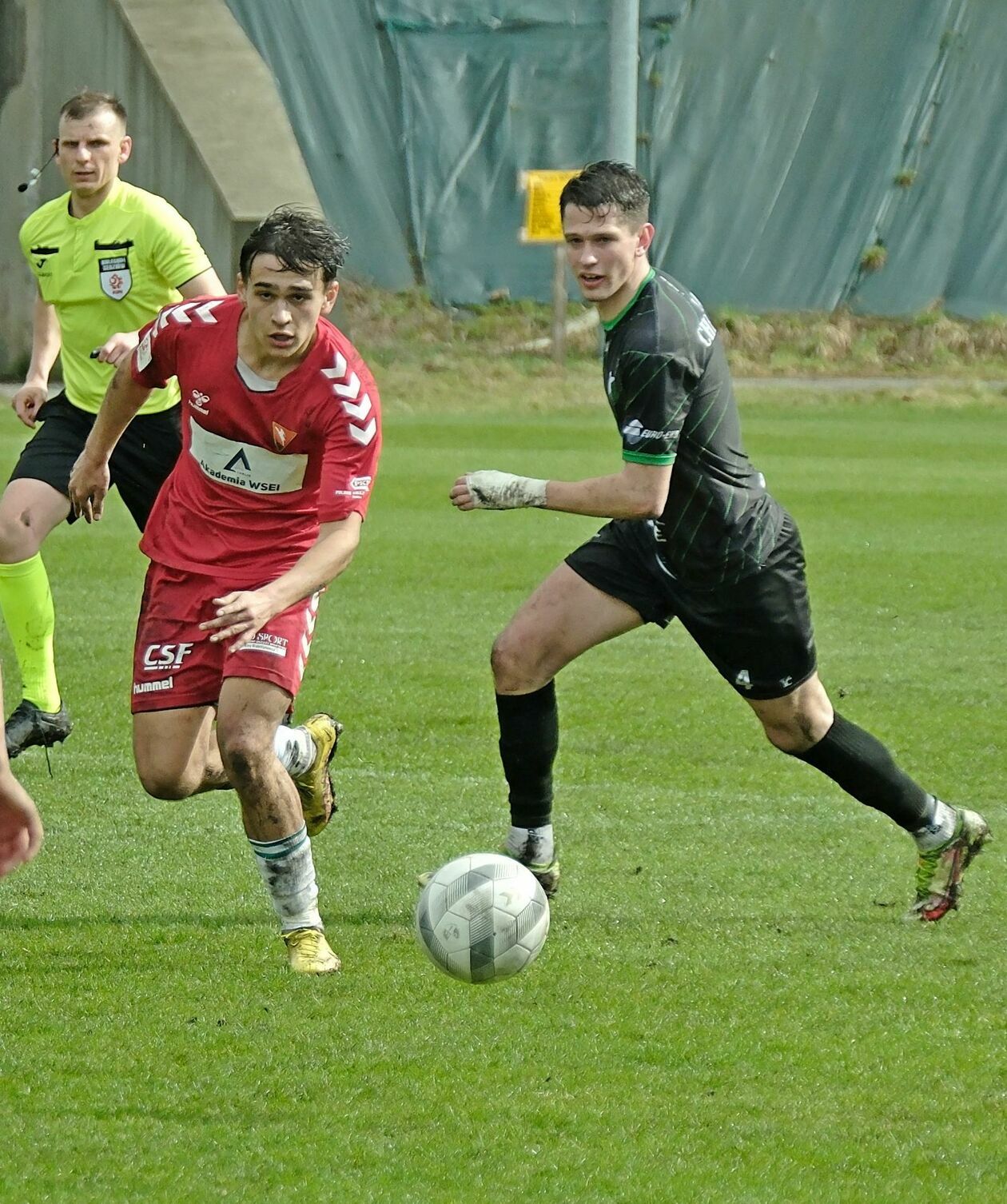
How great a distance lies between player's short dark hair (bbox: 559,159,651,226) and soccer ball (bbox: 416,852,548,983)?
5.69ft

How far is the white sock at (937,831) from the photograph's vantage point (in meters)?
5.50

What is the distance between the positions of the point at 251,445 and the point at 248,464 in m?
0.07

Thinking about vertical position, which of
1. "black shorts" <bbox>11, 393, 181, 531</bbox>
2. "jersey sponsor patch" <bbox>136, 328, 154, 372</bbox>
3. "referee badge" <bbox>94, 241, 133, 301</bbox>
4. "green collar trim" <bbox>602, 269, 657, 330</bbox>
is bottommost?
"black shorts" <bbox>11, 393, 181, 531</bbox>

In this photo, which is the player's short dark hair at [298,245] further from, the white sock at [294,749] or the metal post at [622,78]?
the metal post at [622,78]

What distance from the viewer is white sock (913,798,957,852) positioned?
18.0ft

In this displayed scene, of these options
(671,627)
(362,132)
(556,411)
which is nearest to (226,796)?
(671,627)

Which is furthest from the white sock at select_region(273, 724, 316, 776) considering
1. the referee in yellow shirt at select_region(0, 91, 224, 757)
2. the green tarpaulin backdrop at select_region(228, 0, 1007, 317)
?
the green tarpaulin backdrop at select_region(228, 0, 1007, 317)

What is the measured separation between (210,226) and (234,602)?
17.4 metres

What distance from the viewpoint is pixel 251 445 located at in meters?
5.27

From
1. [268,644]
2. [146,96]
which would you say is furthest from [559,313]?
[268,644]

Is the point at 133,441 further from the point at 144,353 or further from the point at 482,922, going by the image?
the point at 482,922

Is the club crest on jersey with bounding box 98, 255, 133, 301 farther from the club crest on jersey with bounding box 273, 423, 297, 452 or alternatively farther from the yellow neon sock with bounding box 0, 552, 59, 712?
the club crest on jersey with bounding box 273, 423, 297, 452

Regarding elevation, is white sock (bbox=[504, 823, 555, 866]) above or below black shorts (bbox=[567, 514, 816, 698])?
below

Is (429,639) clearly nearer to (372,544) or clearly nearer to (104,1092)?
(372,544)
